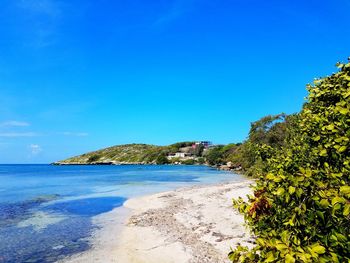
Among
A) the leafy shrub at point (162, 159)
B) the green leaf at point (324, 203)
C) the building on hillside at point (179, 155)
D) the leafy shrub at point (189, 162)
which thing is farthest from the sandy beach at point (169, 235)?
the leafy shrub at point (162, 159)

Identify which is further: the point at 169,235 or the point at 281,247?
the point at 169,235

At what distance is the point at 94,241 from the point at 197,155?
156091 millimetres

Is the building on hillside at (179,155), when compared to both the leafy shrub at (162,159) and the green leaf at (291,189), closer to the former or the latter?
the leafy shrub at (162,159)

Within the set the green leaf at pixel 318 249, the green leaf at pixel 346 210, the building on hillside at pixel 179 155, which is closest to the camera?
the green leaf at pixel 346 210

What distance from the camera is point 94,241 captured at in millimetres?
14961

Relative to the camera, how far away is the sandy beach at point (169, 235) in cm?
1218

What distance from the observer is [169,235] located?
1503 cm

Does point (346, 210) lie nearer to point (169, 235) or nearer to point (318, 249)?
point (318, 249)

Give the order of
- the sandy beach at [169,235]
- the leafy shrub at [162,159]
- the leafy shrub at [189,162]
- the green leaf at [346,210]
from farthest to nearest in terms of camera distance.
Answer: the leafy shrub at [162,159], the leafy shrub at [189,162], the sandy beach at [169,235], the green leaf at [346,210]

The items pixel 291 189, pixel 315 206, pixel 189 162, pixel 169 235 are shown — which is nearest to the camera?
pixel 291 189

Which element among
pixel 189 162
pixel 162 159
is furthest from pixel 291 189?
pixel 162 159

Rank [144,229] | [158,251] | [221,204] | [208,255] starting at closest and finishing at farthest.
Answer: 1. [208,255]
2. [158,251]
3. [144,229]
4. [221,204]

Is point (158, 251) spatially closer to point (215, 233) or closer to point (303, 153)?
point (215, 233)

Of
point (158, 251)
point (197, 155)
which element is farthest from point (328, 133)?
point (197, 155)
